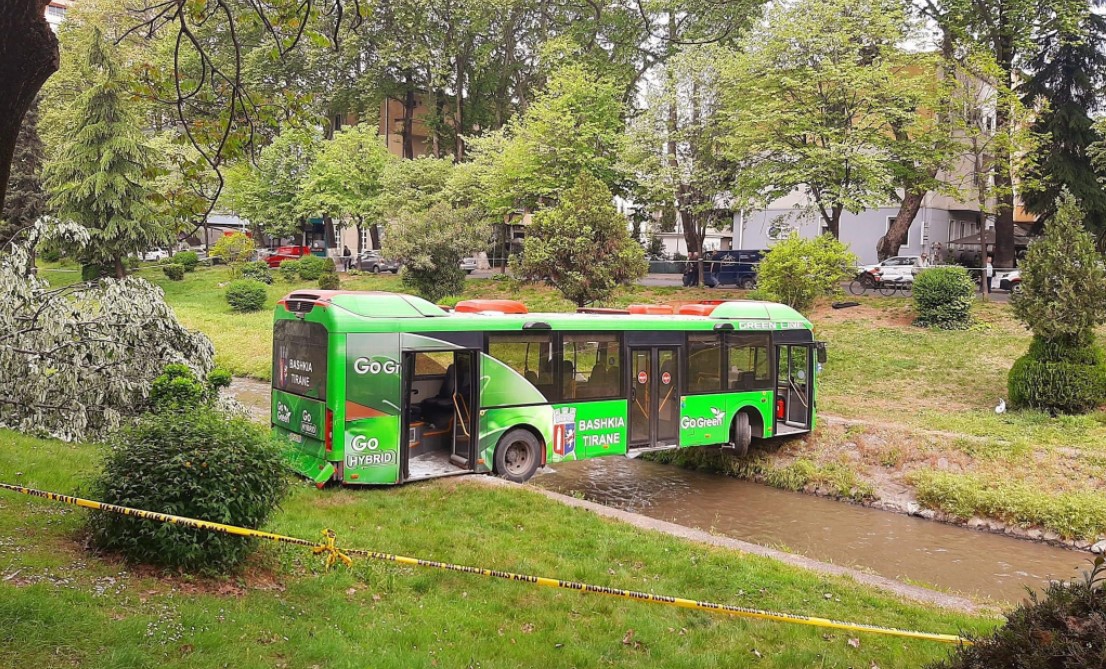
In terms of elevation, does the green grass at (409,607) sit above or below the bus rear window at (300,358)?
below

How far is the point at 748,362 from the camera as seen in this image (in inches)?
613

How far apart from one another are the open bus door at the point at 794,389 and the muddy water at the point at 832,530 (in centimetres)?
159

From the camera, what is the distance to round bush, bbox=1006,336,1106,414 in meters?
16.3

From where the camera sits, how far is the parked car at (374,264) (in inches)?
1752

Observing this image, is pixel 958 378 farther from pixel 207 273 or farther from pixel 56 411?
pixel 207 273

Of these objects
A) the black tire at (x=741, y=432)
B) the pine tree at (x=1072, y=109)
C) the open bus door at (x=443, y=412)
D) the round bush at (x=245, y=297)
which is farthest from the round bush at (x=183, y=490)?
the pine tree at (x=1072, y=109)

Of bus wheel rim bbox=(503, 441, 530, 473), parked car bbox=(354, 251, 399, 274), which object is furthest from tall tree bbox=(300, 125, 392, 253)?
bus wheel rim bbox=(503, 441, 530, 473)

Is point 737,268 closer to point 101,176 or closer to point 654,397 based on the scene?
point 654,397

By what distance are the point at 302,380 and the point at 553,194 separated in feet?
69.8

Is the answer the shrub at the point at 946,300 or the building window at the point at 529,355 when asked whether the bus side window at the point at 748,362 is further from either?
the shrub at the point at 946,300

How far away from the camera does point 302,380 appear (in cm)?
1166

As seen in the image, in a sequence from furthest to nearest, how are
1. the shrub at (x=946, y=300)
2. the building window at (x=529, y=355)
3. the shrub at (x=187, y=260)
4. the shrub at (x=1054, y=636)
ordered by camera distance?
the shrub at (x=187, y=260) < the shrub at (x=946, y=300) < the building window at (x=529, y=355) < the shrub at (x=1054, y=636)

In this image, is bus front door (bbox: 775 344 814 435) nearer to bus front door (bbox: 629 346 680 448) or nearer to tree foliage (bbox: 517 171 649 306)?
bus front door (bbox: 629 346 680 448)

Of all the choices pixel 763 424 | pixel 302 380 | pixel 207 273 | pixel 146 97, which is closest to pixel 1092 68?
pixel 763 424
